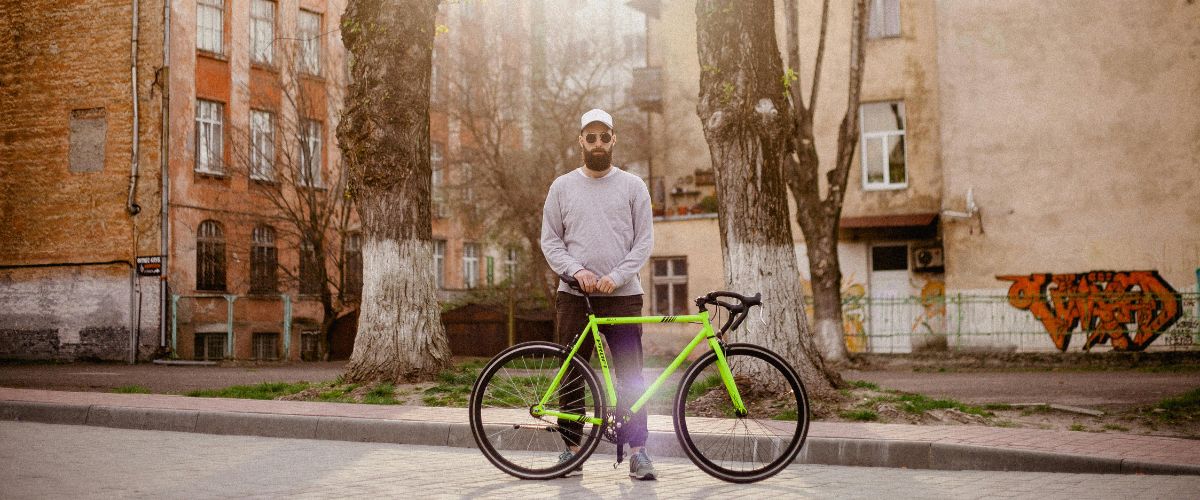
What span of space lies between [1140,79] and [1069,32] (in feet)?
5.95

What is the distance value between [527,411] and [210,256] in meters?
24.9

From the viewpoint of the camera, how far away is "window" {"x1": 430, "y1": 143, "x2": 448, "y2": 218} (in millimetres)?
34125

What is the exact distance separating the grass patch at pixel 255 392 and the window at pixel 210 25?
18814 mm

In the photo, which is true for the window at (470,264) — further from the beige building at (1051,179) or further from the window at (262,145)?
the beige building at (1051,179)

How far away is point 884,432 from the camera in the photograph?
8.35 metres

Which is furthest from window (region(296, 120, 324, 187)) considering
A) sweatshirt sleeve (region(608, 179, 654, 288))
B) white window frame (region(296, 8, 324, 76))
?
sweatshirt sleeve (region(608, 179, 654, 288))

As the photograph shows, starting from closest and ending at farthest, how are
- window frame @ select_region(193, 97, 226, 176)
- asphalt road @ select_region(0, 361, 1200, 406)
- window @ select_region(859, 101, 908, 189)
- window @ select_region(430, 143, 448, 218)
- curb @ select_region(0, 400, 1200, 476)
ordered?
1. curb @ select_region(0, 400, 1200, 476)
2. asphalt road @ select_region(0, 361, 1200, 406)
3. window @ select_region(859, 101, 908, 189)
4. window frame @ select_region(193, 97, 226, 176)
5. window @ select_region(430, 143, 448, 218)

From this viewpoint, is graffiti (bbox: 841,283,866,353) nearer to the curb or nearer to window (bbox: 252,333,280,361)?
window (bbox: 252,333,280,361)

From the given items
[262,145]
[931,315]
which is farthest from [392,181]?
[262,145]

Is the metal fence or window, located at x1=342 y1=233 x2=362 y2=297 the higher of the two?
window, located at x1=342 y1=233 x2=362 y2=297

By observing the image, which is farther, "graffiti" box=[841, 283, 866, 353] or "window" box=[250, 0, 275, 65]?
"window" box=[250, 0, 275, 65]

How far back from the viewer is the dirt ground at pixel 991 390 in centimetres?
949

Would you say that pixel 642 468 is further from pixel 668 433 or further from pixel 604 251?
pixel 668 433

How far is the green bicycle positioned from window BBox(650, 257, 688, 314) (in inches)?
980
